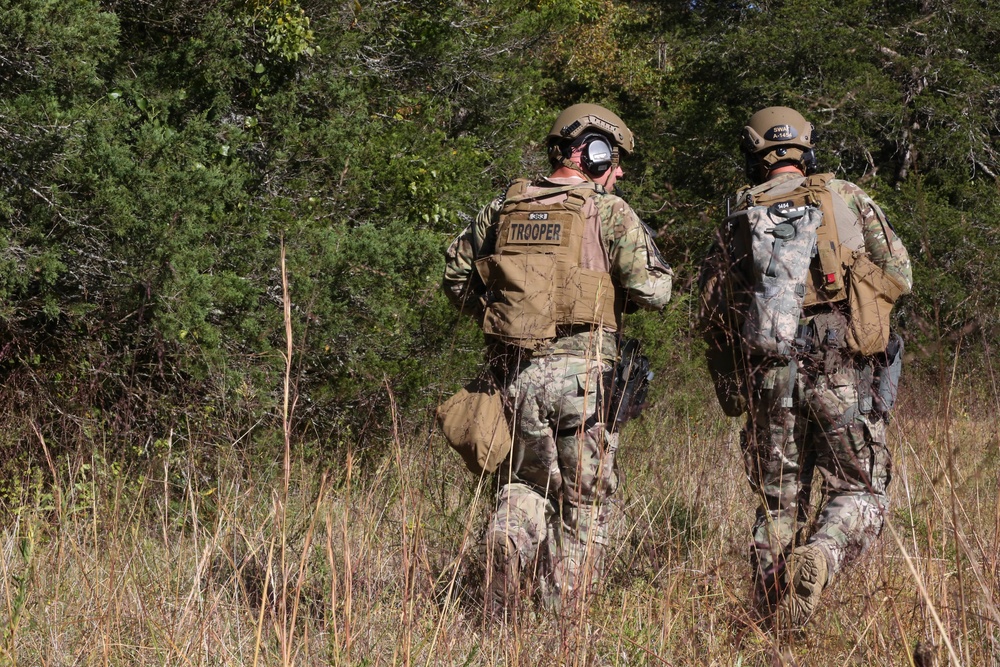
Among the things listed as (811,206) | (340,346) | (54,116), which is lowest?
(340,346)

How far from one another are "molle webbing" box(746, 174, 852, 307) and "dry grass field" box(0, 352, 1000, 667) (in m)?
0.45

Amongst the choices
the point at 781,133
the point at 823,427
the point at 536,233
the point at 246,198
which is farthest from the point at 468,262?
the point at 246,198

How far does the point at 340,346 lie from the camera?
19.3 feet

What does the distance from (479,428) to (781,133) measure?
1.60m

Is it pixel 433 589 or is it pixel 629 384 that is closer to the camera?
pixel 433 589

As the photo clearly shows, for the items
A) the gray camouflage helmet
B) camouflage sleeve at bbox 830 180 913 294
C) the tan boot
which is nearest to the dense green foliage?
camouflage sleeve at bbox 830 180 913 294

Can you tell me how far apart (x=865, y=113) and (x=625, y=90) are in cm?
890

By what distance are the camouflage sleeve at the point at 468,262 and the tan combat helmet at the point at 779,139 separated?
1007 millimetres

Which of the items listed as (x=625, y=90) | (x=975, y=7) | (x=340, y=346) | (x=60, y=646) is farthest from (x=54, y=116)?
(x=625, y=90)

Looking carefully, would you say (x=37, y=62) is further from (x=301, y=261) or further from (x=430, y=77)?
(x=430, y=77)

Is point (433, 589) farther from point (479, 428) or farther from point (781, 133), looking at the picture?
point (781, 133)

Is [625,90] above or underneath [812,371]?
above

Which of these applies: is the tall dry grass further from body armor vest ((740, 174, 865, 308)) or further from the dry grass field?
body armor vest ((740, 174, 865, 308))

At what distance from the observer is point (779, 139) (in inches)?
153
